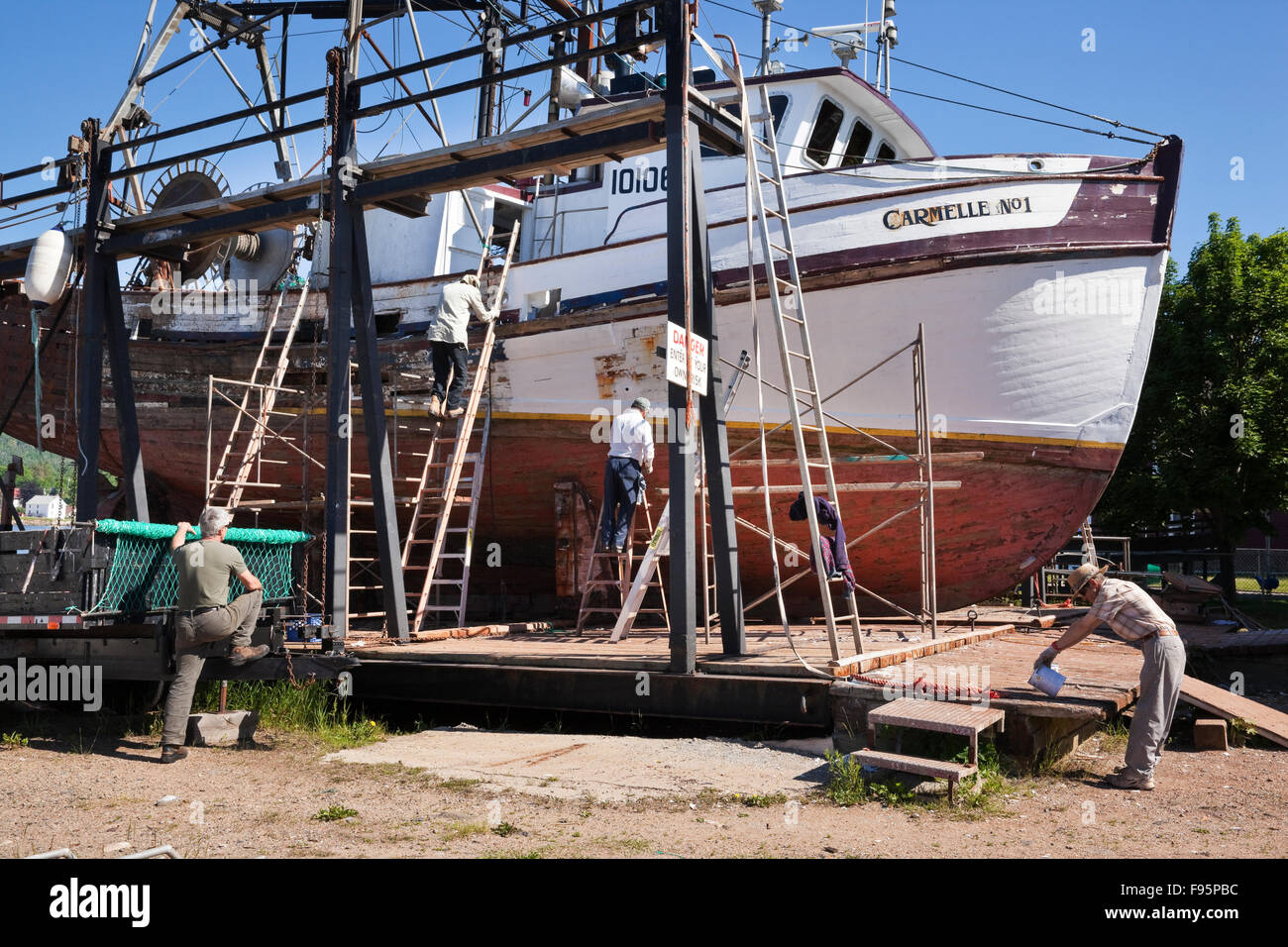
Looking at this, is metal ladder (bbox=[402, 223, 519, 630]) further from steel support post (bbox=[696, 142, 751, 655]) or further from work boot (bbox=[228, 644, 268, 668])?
steel support post (bbox=[696, 142, 751, 655])

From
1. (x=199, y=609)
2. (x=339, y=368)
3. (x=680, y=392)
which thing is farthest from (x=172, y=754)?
(x=680, y=392)

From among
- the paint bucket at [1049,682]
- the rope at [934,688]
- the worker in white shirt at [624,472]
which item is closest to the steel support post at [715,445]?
the rope at [934,688]

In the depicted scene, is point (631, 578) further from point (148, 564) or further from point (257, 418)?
point (148, 564)

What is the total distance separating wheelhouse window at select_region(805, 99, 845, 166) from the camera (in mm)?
12016

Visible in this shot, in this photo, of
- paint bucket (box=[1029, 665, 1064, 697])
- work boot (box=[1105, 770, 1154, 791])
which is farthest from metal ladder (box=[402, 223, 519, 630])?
work boot (box=[1105, 770, 1154, 791])

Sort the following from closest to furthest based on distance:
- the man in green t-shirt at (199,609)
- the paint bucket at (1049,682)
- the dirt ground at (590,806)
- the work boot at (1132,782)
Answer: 1. the dirt ground at (590,806)
2. the work boot at (1132,782)
3. the paint bucket at (1049,682)
4. the man in green t-shirt at (199,609)

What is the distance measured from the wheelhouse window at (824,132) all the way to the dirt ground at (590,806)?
774 cm

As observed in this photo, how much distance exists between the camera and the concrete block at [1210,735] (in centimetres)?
674

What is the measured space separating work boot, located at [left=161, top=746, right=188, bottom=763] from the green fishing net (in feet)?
3.56

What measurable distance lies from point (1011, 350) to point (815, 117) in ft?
12.7

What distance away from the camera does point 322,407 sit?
13156mm

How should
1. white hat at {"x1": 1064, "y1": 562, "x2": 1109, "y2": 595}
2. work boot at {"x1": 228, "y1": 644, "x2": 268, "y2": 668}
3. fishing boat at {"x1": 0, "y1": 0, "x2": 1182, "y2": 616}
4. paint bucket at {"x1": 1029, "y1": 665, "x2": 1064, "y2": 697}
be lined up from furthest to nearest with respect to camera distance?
1. fishing boat at {"x1": 0, "y1": 0, "x2": 1182, "y2": 616}
2. work boot at {"x1": 228, "y1": 644, "x2": 268, "y2": 668}
3. white hat at {"x1": 1064, "y1": 562, "x2": 1109, "y2": 595}
4. paint bucket at {"x1": 1029, "y1": 665, "x2": 1064, "y2": 697}

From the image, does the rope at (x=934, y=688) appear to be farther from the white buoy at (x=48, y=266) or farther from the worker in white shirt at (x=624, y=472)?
the white buoy at (x=48, y=266)
